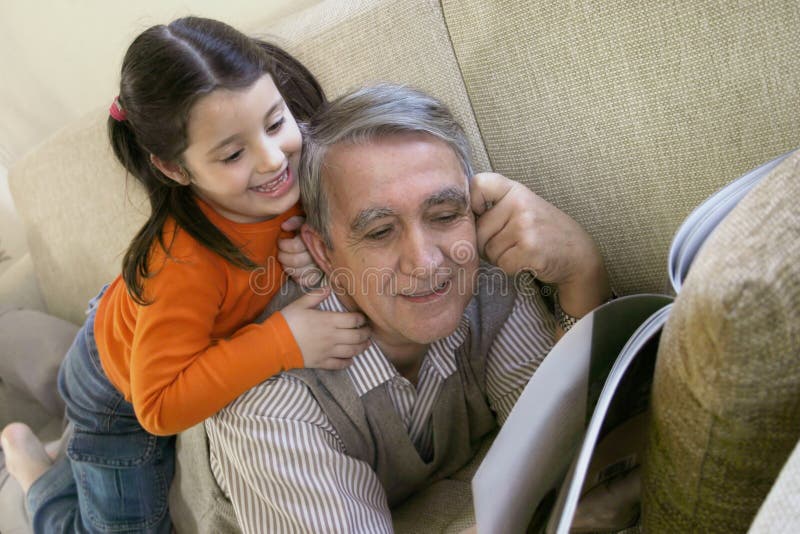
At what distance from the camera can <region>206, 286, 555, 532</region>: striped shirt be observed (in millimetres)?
1039

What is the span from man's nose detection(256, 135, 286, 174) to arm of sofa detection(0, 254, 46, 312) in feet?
5.02

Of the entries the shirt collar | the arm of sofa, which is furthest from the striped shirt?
the arm of sofa

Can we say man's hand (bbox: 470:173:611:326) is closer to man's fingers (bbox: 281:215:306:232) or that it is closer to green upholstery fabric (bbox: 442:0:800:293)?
green upholstery fabric (bbox: 442:0:800:293)

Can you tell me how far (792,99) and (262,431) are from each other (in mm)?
966

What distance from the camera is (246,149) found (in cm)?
108

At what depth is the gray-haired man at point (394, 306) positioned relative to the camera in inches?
A: 41.5

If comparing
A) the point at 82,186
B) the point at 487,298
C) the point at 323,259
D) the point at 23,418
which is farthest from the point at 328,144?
the point at 23,418

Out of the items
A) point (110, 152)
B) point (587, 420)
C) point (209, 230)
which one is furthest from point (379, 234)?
point (110, 152)

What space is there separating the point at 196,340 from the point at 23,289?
1.42 meters

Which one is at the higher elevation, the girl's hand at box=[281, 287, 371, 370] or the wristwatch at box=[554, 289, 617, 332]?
the girl's hand at box=[281, 287, 371, 370]

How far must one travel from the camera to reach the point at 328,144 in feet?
3.69

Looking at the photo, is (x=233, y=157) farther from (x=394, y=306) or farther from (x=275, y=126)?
Result: (x=394, y=306)

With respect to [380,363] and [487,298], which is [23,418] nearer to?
[380,363]

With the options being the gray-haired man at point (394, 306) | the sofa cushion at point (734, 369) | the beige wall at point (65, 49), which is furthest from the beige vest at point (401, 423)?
the beige wall at point (65, 49)
